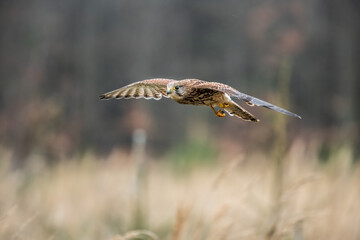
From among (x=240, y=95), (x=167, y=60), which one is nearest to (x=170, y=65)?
(x=167, y=60)

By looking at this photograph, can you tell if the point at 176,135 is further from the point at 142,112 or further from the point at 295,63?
the point at 295,63

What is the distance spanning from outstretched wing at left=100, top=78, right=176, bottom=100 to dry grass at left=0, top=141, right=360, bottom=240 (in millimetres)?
487

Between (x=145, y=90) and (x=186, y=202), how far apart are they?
1.68 meters

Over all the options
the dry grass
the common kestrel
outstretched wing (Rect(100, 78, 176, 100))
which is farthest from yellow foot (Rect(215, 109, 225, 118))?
the dry grass

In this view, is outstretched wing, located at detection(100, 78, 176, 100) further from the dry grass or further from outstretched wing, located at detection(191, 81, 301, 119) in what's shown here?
the dry grass

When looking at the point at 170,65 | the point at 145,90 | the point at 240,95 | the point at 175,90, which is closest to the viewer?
the point at 240,95

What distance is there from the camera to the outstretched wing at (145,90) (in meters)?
0.78

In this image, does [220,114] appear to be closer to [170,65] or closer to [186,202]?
[186,202]

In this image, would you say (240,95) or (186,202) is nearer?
(240,95)

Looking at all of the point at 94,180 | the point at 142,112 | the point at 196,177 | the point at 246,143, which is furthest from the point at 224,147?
the point at 94,180

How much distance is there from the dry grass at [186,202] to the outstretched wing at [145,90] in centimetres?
49

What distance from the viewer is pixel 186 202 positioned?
2436 millimetres

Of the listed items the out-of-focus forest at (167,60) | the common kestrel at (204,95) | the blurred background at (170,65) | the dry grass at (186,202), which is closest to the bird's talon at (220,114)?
the common kestrel at (204,95)

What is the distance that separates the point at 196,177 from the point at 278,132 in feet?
10.3
